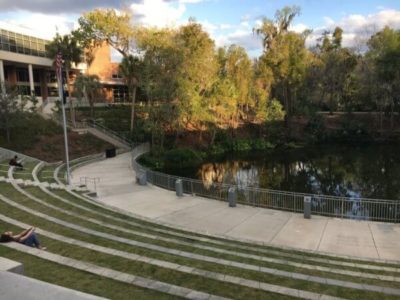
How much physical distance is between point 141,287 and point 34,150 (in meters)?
30.6

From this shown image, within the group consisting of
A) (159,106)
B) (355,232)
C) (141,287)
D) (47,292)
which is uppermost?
(159,106)

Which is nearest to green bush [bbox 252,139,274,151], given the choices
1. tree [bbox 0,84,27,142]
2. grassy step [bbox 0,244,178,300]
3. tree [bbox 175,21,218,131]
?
tree [bbox 175,21,218,131]

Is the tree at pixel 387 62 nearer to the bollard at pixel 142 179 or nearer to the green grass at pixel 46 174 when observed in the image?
the bollard at pixel 142 179

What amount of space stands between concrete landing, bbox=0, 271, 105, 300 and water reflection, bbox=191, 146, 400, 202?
64.3ft

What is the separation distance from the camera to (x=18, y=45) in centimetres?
4956

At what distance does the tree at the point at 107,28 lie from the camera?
141 feet

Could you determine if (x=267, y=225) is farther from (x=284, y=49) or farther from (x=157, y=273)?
(x=284, y=49)

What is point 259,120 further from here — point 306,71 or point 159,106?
point 159,106

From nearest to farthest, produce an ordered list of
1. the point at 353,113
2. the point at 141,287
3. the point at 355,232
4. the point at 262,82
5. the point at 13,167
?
the point at 141,287 → the point at 355,232 → the point at 13,167 → the point at 262,82 → the point at 353,113

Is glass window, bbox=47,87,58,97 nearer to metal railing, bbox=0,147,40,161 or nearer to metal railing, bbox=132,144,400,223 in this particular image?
metal railing, bbox=0,147,40,161

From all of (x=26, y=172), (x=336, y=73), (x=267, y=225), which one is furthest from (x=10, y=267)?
(x=336, y=73)

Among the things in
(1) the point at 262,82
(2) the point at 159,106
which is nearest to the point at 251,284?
(2) the point at 159,106

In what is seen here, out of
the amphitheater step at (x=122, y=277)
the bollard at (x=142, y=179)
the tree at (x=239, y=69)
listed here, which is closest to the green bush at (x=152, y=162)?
the bollard at (x=142, y=179)

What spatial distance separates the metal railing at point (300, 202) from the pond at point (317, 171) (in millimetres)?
2867
